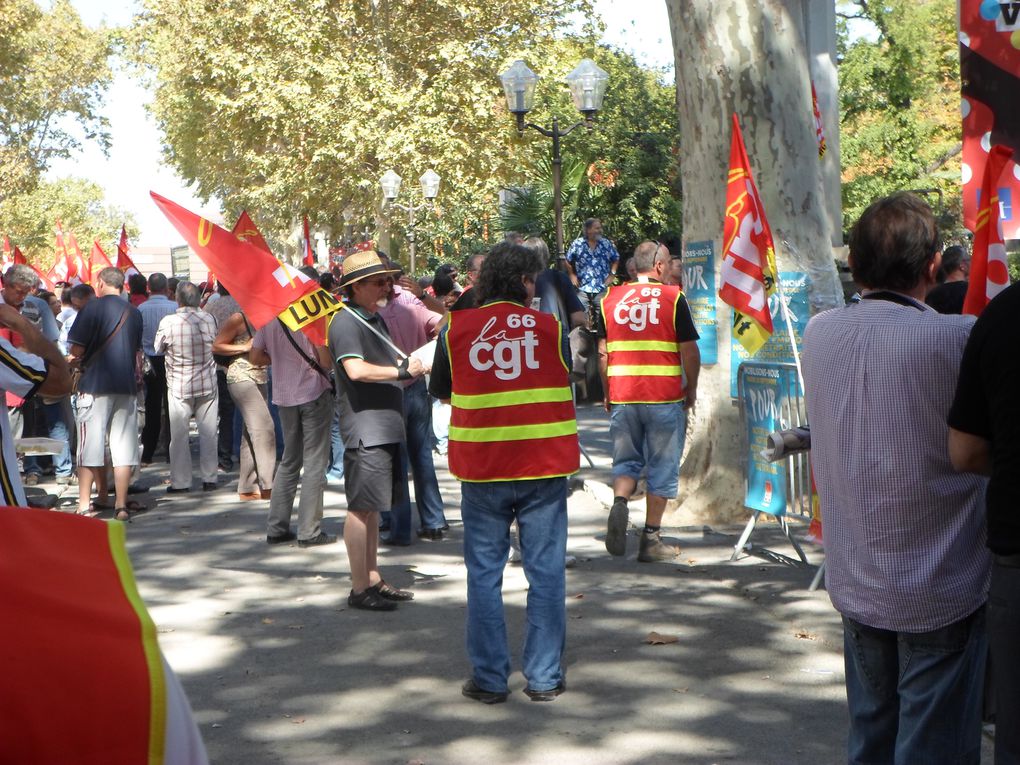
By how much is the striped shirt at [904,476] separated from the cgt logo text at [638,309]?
4.85 meters

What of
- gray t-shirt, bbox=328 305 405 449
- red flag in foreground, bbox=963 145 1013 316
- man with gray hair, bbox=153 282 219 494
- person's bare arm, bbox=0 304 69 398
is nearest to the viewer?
red flag in foreground, bbox=963 145 1013 316

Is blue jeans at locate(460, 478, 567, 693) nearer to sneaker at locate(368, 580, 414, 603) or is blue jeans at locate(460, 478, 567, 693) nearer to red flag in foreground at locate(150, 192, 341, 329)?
sneaker at locate(368, 580, 414, 603)

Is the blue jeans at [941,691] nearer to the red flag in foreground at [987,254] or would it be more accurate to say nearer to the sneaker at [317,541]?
the red flag in foreground at [987,254]

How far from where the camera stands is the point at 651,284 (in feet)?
28.0

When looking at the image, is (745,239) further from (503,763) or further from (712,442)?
(503,763)

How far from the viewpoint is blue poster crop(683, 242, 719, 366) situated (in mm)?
10250

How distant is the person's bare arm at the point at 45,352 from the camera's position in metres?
4.42

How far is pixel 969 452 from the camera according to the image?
3213mm

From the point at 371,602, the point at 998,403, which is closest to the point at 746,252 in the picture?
the point at 371,602

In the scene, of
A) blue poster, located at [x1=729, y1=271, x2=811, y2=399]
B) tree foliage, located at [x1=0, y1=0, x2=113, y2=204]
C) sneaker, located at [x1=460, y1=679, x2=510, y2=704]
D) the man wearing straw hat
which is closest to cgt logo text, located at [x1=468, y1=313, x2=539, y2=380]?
sneaker, located at [x1=460, y1=679, x2=510, y2=704]

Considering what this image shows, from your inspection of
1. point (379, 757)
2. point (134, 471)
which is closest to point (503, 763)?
point (379, 757)

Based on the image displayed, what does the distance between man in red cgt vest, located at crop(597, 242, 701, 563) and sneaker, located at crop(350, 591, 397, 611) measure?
5.14 feet

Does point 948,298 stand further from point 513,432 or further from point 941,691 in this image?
point 941,691

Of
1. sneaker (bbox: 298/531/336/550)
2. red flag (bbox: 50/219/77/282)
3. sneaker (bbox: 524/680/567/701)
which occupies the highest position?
red flag (bbox: 50/219/77/282)
